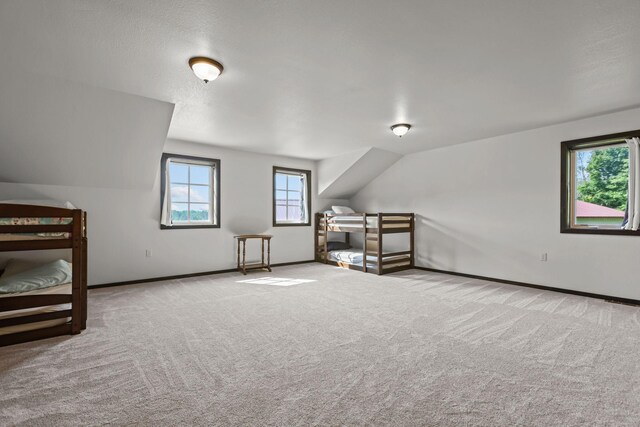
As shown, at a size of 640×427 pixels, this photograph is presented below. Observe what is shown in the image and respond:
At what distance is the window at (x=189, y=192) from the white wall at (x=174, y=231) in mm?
111

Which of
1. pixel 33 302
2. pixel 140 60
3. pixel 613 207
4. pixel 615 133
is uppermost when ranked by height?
pixel 140 60

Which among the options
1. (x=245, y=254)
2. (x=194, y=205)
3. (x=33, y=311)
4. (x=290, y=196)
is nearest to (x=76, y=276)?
(x=33, y=311)

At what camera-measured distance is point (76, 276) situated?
2629 mm

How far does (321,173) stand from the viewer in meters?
6.61

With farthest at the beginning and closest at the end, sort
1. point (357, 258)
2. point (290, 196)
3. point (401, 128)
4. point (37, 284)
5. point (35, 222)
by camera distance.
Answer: point (290, 196), point (357, 258), point (401, 128), point (35, 222), point (37, 284)

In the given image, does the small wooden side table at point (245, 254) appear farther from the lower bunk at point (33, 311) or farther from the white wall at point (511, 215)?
the white wall at point (511, 215)

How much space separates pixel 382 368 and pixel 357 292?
200 cm

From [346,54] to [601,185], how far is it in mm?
3940

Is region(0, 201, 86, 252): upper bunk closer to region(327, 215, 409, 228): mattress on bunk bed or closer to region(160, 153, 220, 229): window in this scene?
region(160, 153, 220, 229): window

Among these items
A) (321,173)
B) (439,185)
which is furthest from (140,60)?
(439,185)

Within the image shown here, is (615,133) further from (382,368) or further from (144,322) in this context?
(144,322)

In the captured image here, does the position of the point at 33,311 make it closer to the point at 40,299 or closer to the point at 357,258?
the point at 40,299

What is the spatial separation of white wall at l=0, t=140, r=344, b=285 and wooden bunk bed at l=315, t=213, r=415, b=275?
1.79 feet

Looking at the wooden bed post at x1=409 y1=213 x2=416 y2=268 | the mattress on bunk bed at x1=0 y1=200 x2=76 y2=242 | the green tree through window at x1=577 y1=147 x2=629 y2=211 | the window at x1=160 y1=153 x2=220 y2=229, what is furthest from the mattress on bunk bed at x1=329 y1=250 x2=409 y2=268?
the mattress on bunk bed at x1=0 y1=200 x2=76 y2=242
